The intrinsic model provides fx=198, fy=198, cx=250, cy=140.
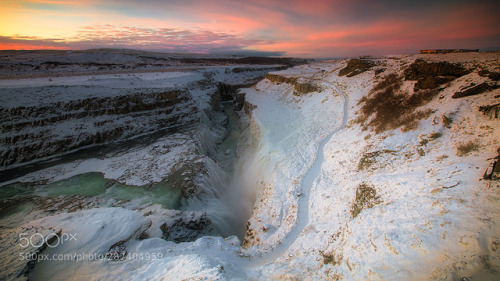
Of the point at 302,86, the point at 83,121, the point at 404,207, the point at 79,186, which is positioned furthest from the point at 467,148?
the point at 83,121

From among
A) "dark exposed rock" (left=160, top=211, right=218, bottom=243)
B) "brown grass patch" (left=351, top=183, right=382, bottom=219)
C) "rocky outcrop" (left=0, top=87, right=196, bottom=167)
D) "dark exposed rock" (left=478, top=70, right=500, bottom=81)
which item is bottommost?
"dark exposed rock" (left=160, top=211, right=218, bottom=243)

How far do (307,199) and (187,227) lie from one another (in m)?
7.62

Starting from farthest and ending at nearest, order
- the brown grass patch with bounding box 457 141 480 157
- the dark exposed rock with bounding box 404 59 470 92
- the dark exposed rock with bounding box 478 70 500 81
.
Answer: the dark exposed rock with bounding box 404 59 470 92
the dark exposed rock with bounding box 478 70 500 81
the brown grass patch with bounding box 457 141 480 157

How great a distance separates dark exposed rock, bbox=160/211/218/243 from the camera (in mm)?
11352

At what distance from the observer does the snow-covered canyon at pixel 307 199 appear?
648cm

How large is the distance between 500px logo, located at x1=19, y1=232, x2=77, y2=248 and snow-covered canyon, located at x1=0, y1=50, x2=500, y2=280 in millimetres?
76

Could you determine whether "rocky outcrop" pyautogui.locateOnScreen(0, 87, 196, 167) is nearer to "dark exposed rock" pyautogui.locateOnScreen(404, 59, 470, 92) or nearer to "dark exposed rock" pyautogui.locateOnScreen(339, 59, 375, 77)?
"dark exposed rock" pyautogui.locateOnScreen(339, 59, 375, 77)

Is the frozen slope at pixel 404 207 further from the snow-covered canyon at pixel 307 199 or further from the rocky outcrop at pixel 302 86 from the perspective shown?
the rocky outcrop at pixel 302 86

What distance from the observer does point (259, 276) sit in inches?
309

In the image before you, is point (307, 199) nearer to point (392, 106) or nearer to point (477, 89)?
point (392, 106)

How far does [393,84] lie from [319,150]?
10553 mm

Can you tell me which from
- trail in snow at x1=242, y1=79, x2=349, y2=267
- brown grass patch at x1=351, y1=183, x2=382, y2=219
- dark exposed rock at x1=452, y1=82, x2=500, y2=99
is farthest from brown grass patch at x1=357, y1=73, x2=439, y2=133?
brown grass patch at x1=351, y1=183, x2=382, y2=219

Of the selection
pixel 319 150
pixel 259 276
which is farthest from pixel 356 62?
pixel 259 276

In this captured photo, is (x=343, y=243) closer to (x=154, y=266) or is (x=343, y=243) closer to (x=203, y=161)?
(x=154, y=266)
